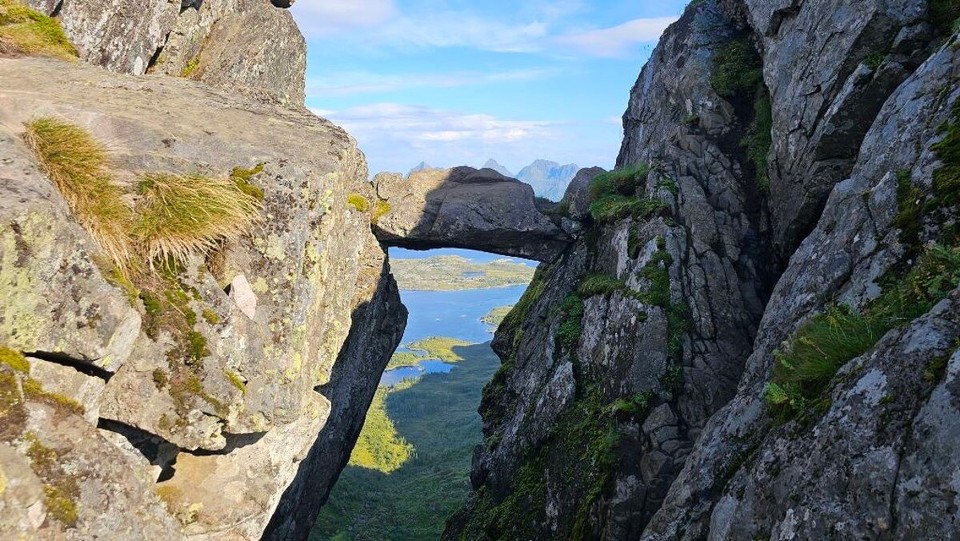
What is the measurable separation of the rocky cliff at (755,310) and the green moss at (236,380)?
23.7 ft

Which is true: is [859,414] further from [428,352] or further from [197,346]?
[428,352]

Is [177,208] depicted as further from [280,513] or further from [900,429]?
[280,513]

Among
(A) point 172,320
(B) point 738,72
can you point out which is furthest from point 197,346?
(B) point 738,72

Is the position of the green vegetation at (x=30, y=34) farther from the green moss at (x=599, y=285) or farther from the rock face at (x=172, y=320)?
the green moss at (x=599, y=285)

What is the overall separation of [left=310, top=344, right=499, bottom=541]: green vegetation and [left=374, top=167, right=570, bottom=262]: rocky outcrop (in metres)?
15.8

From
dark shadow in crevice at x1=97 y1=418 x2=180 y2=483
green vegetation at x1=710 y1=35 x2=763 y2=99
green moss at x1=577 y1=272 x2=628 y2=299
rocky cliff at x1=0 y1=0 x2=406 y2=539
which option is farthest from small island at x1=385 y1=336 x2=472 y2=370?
dark shadow in crevice at x1=97 y1=418 x2=180 y2=483

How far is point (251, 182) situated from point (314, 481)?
16.1 metres

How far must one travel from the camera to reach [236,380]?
29.0ft

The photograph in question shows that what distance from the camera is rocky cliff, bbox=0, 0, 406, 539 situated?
627 centimetres

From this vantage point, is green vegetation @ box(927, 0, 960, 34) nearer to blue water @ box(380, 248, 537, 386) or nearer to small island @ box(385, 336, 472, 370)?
blue water @ box(380, 248, 537, 386)

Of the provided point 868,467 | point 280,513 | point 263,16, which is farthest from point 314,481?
point 868,467

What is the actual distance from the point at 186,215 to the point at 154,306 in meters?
1.56

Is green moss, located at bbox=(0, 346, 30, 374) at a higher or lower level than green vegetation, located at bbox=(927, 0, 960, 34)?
lower

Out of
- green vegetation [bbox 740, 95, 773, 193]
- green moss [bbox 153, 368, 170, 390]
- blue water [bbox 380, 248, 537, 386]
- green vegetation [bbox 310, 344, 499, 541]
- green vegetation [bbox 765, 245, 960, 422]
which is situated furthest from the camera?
blue water [bbox 380, 248, 537, 386]
